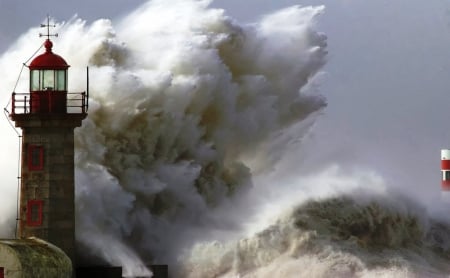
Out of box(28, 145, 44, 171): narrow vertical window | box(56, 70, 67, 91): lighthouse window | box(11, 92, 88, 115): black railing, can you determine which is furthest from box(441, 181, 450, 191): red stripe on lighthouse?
box(28, 145, 44, 171): narrow vertical window

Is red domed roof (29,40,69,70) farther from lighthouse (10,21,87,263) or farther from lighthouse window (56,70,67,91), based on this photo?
lighthouse window (56,70,67,91)

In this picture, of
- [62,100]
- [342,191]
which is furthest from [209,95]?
[62,100]

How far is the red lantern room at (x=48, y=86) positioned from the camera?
42531 mm

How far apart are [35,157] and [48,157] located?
258mm

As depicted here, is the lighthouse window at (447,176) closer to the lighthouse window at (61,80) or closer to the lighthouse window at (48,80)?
the lighthouse window at (61,80)

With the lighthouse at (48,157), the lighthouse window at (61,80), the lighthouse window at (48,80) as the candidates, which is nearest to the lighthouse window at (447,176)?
the lighthouse at (48,157)

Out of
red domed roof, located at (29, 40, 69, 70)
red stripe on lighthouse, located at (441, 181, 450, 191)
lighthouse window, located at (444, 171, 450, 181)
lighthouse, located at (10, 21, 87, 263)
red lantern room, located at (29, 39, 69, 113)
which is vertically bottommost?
lighthouse, located at (10, 21, 87, 263)

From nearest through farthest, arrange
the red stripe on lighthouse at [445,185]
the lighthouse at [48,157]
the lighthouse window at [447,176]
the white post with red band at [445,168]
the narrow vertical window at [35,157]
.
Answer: the lighthouse at [48,157], the narrow vertical window at [35,157], the red stripe on lighthouse at [445,185], the white post with red band at [445,168], the lighthouse window at [447,176]

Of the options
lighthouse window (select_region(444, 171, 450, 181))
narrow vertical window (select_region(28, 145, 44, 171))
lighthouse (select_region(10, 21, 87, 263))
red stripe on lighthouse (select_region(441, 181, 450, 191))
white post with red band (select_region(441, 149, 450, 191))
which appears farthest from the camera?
lighthouse window (select_region(444, 171, 450, 181))

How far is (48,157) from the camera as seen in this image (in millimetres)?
42594

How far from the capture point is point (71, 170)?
140ft

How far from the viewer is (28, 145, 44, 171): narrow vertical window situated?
42.6 metres

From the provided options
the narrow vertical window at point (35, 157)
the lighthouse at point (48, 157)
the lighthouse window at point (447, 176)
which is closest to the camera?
the lighthouse at point (48, 157)

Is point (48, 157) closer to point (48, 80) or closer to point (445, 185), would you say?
point (48, 80)
